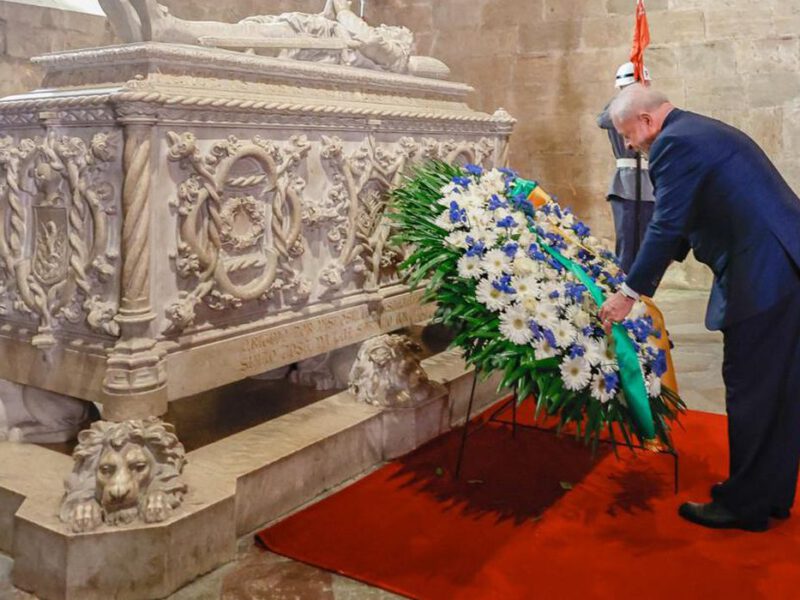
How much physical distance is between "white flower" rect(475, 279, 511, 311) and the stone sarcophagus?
679 millimetres

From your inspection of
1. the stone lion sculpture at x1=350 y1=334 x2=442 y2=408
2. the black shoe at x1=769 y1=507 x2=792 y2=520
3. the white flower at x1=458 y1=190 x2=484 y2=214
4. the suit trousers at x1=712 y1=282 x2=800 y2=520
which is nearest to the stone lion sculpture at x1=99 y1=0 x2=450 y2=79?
the white flower at x1=458 y1=190 x2=484 y2=214

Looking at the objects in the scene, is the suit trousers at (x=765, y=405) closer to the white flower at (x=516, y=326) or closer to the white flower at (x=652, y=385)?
the white flower at (x=652, y=385)

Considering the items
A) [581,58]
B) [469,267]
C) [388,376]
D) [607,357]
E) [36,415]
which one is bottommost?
[36,415]

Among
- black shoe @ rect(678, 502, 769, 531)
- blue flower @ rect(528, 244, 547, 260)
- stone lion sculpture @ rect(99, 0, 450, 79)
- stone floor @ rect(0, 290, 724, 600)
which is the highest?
stone lion sculpture @ rect(99, 0, 450, 79)

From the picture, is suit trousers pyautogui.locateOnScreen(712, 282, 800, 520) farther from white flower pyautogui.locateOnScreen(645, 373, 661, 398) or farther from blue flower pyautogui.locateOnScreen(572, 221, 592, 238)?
blue flower pyautogui.locateOnScreen(572, 221, 592, 238)

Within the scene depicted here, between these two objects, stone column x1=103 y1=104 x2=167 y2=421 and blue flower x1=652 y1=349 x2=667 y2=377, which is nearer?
stone column x1=103 y1=104 x2=167 y2=421

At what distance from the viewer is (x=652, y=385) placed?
252 cm

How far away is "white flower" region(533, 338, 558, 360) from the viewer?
2.41m

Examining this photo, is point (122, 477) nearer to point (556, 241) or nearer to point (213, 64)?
point (213, 64)

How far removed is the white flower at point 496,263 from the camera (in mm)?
2562

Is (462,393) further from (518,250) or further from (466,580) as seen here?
(466,580)

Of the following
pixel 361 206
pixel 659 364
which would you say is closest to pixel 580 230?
pixel 659 364

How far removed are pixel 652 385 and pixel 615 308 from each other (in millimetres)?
294

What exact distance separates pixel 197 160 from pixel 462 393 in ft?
5.10
